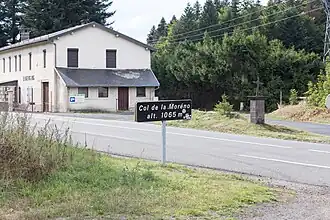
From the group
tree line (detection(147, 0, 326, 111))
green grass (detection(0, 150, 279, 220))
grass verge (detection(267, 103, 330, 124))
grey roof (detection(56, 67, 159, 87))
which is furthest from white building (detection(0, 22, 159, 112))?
green grass (detection(0, 150, 279, 220))

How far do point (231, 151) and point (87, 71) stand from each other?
107 feet

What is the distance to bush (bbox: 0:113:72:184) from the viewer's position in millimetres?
8539

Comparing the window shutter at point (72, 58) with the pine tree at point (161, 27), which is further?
the pine tree at point (161, 27)

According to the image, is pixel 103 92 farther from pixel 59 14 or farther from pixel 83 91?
pixel 59 14

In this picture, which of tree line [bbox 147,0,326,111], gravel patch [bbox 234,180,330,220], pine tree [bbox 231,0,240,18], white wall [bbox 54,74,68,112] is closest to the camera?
gravel patch [bbox 234,180,330,220]

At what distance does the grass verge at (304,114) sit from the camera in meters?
32.1

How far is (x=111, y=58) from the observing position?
49.2 m

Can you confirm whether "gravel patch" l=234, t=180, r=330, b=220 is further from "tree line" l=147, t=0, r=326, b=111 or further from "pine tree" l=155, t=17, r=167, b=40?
"pine tree" l=155, t=17, r=167, b=40

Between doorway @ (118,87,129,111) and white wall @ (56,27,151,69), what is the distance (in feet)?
9.09

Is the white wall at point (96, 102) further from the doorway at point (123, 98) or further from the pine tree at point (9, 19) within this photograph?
the pine tree at point (9, 19)

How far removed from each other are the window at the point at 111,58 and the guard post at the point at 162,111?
36879 millimetres

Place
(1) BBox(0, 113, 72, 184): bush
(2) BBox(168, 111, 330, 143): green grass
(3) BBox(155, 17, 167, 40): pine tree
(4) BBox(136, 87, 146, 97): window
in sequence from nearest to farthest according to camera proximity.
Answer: (1) BBox(0, 113, 72, 184): bush → (2) BBox(168, 111, 330, 143): green grass → (4) BBox(136, 87, 146, 97): window → (3) BBox(155, 17, 167, 40): pine tree

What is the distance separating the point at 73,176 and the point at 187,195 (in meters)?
1.94

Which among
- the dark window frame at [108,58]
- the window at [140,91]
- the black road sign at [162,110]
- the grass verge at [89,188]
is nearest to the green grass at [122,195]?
the grass verge at [89,188]
